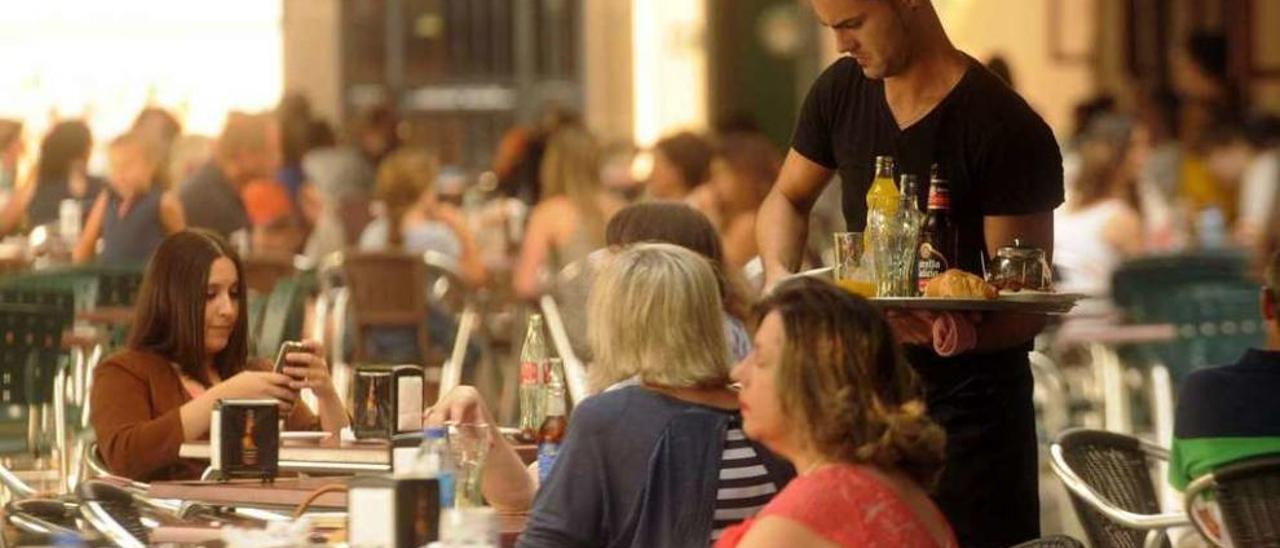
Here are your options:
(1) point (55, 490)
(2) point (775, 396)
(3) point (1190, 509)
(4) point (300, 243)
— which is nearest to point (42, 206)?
(4) point (300, 243)

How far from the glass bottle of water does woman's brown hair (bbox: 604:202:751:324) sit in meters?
1.90

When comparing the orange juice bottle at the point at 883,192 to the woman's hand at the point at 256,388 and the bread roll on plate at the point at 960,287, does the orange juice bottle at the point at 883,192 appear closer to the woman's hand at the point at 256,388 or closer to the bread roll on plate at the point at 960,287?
the bread roll on plate at the point at 960,287

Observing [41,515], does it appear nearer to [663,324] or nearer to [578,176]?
[663,324]

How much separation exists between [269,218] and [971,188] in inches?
340

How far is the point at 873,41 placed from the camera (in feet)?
17.2

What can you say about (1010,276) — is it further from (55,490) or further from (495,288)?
(495,288)

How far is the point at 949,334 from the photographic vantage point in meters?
5.06

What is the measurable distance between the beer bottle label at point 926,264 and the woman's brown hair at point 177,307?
1.82m

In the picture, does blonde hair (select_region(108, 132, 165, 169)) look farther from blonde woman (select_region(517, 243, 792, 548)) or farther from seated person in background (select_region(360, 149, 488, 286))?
blonde woman (select_region(517, 243, 792, 548))

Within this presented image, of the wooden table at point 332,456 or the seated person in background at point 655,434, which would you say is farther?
the wooden table at point 332,456

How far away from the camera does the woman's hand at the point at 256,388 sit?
6.05 meters

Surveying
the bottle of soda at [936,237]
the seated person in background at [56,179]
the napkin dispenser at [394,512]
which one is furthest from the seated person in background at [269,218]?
the napkin dispenser at [394,512]

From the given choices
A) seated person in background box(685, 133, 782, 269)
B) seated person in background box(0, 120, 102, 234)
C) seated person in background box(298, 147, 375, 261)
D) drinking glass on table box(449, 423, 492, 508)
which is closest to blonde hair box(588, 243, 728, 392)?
drinking glass on table box(449, 423, 492, 508)

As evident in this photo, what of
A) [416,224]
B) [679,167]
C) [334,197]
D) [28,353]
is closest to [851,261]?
[28,353]
